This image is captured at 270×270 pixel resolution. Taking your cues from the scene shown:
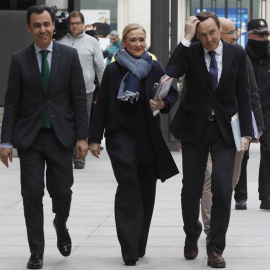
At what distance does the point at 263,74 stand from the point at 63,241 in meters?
3.62

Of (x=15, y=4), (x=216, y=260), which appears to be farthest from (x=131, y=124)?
(x=15, y=4)

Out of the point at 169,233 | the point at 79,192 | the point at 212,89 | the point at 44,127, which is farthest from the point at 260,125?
the point at 79,192

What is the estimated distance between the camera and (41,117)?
765 cm

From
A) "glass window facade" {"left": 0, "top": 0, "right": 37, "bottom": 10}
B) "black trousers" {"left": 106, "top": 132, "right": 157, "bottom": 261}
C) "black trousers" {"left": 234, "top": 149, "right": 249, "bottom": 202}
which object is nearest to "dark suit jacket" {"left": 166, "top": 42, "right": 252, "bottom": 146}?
"black trousers" {"left": 106, "top": 132, "right": 157, "bottom": 261}

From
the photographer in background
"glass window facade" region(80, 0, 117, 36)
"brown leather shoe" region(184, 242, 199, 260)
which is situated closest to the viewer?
"brown leather shoe" region(184, 242, 199, 260)

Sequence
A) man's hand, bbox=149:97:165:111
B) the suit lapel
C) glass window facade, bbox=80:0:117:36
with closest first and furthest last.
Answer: the suit lapel < man's hand, bbox=149:97:165:111 < glass window facade, bbox=80:0:117:36

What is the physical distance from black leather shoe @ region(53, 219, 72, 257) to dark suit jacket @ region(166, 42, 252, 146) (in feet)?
3.48

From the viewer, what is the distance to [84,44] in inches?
555

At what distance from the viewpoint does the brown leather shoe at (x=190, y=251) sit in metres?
7.94

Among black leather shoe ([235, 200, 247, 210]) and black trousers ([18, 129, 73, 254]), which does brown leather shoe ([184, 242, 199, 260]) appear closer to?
black trousers ([18, 129, 73, 254])

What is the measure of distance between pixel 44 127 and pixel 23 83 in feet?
1.08

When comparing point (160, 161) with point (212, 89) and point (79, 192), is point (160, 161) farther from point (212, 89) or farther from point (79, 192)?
point (79, 192)

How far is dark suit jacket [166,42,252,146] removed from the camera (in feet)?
25.4

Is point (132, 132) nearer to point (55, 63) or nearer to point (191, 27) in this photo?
point (55, 63)
